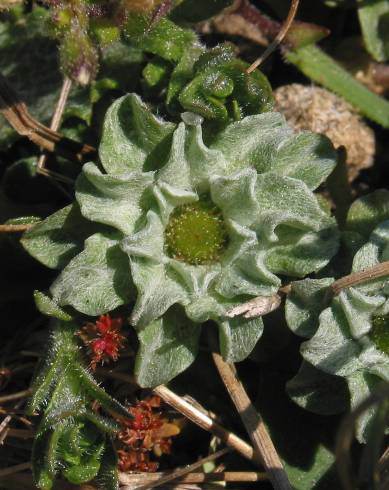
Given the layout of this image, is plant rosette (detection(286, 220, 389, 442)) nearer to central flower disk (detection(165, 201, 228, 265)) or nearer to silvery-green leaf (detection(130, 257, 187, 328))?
central flower disk (detection(165, 201, 228, 265))

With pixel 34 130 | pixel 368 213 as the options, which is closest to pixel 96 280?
pixel 34 130

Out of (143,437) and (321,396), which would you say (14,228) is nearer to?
(143,437)

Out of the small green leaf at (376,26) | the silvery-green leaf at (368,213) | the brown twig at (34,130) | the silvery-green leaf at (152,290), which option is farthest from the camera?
the small green leaf at (376,26)

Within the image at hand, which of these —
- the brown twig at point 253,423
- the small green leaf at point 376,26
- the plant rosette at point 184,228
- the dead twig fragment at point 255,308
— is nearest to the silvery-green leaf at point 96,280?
the plant rosette at point 184,228

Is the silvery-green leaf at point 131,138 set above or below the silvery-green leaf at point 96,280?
above

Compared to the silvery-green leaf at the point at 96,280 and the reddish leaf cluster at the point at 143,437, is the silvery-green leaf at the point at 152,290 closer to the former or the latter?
the silvery-green leaf at the point at 96,280
